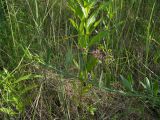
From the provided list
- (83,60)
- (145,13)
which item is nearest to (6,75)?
(83,60)

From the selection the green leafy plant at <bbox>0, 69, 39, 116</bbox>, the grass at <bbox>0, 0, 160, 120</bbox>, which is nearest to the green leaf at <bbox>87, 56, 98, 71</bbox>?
the grass at <bbox>0, 0, 160, 120</bbox>

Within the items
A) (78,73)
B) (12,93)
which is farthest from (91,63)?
(12,93)

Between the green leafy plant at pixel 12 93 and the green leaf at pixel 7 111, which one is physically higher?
the green leafy plant at pixel 12 93

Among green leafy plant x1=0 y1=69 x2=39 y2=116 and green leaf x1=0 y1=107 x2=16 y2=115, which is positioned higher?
green leafy plant x1=0 y1=69 x2=39 y2=116

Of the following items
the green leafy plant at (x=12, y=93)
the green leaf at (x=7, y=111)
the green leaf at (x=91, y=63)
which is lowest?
the green leaf at (x=7, y=111)

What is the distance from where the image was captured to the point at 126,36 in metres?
1.81

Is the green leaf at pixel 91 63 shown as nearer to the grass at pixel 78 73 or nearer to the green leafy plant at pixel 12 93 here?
the grass at pixel 78 73

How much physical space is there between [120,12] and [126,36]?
123 millimetres

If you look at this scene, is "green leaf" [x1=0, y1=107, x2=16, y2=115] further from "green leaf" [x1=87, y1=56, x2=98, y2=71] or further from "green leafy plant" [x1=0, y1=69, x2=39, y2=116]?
"green leaf" [x1=87, y1=56, x2=98, y2=71]

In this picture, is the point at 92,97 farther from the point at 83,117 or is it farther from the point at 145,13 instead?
the point at 145,13

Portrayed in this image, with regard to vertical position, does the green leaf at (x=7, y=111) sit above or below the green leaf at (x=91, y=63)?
below

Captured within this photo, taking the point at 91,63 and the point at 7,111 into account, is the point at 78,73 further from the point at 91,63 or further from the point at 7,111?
the point at 7,111

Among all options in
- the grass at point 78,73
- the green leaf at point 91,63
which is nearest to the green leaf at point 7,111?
the grass at point 78,73

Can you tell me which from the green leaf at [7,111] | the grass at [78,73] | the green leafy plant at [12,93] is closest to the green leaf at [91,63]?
the grass at [78,73]
